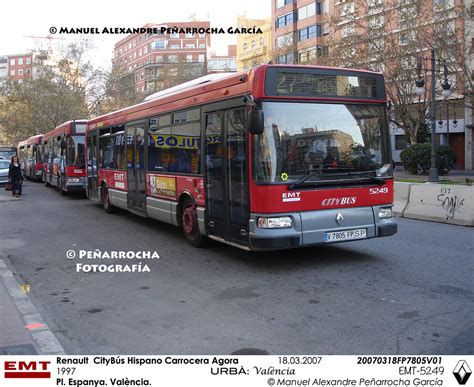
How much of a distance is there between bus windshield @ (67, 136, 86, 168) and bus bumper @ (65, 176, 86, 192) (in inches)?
20.2

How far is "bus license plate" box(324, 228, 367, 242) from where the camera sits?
7531 millimetres

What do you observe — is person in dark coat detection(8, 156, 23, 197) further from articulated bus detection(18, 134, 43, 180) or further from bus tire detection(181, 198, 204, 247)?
bus tire detection(181, 198, 204, 247)

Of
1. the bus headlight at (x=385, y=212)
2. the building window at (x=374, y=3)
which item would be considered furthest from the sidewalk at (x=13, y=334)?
the building window at (x=374, y=3)

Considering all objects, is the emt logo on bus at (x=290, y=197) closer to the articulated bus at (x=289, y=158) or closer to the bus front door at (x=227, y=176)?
the articulated bus at (x=289, y=158)

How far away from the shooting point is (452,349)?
14.6 feet

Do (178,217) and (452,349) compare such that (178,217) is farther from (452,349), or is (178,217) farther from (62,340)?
(452,349)

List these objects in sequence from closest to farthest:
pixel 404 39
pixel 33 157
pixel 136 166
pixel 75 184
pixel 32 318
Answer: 1. pixel 32 318
2. pixel 136 166
3. pixel 75 184
4. pixel 404 39
5. pixel 33 157

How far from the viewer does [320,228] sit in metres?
7.47

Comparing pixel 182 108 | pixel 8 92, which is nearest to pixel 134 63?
pixel 8 92

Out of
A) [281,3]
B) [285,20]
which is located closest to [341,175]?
[285,20]

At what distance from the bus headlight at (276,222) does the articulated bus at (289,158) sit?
0.01 meters

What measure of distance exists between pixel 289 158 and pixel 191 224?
292cm

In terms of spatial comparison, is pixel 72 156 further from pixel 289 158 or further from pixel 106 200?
pixel 289 158
